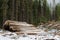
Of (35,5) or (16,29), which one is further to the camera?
(35,5)

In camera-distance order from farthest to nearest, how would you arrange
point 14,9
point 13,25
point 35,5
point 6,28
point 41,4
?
point 41,4, point 35,5, point 14,9, point 6,28, point 13,25

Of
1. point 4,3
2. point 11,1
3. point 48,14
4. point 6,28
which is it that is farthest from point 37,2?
point 6,28

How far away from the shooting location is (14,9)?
25094 millimetres

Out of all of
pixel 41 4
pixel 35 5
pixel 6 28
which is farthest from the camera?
pixel 41 4

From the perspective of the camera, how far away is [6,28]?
369 inches

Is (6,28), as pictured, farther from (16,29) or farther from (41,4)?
(41,4)

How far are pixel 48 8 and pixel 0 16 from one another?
22.3m

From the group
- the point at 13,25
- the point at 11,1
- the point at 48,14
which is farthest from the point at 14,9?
the point at 48,14

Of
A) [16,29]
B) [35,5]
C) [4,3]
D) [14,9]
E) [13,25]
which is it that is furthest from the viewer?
[35,5]

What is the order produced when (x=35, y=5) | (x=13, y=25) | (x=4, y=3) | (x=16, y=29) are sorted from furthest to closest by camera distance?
(x=35, y=5) < (x=4, y=3) < (x=13, y=25) < (x=16, y=29)

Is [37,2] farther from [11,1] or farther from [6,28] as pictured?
[6,28]

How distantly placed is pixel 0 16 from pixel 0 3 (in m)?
1.92

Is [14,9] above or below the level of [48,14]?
above

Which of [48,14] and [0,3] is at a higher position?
[0,3]
